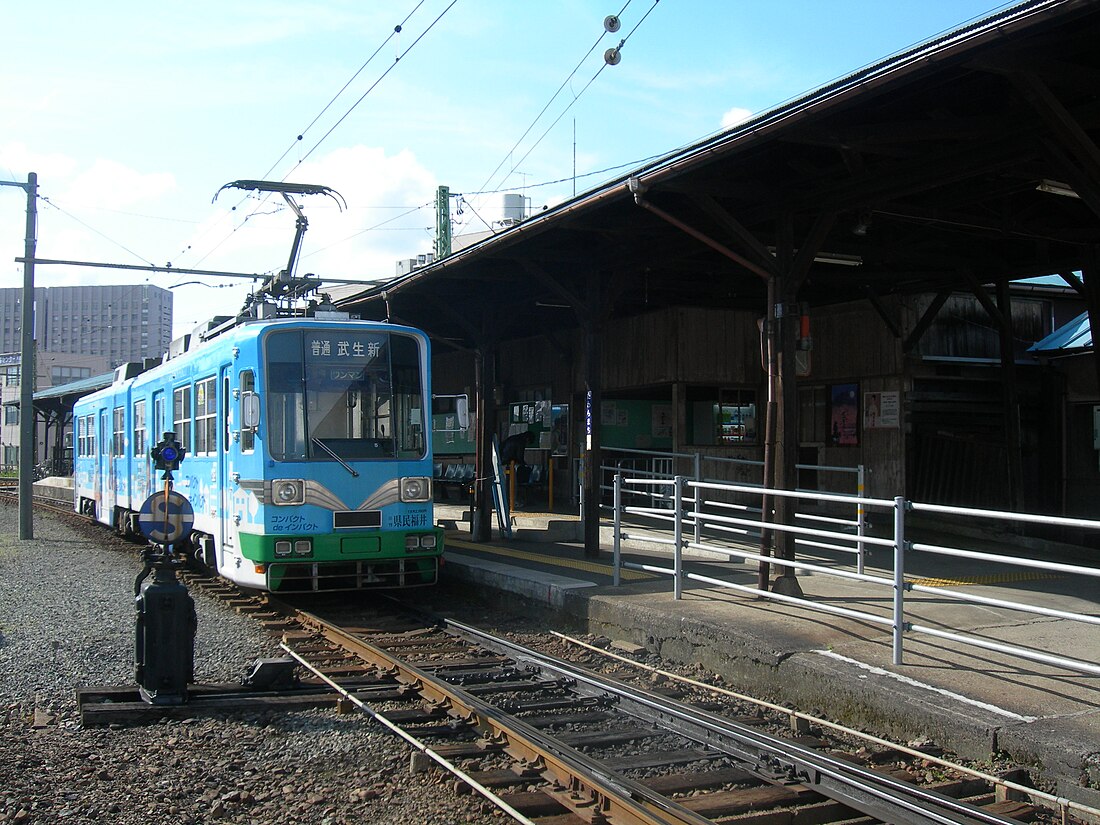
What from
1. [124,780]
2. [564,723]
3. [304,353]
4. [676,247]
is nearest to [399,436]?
[304,353]

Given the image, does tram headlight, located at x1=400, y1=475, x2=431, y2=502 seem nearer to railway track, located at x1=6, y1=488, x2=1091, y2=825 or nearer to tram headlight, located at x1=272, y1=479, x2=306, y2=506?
tram headlight, located at x1=272, y1=479, x2=306, y2=506

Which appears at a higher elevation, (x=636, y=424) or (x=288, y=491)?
(x=636, y=424)

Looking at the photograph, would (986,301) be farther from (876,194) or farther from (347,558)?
(347,558)

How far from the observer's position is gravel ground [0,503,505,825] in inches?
184

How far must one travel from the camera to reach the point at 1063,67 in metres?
6.18

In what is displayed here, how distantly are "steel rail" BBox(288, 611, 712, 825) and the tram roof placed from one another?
4.44 meters

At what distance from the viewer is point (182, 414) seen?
12.1 meters

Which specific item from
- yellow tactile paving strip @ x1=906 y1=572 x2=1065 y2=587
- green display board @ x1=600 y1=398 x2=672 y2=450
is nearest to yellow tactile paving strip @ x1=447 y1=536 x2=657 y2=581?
yellow tactile paving strip @ x1=906 y1=572 x2=1065 y2=587

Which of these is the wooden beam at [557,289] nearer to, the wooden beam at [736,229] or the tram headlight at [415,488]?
the tram headlight at [415,488]

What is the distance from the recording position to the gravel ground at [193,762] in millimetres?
4680

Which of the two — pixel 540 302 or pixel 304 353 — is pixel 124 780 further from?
pixel 540 302

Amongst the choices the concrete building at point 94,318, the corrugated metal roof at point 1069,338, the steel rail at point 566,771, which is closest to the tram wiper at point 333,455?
the steel rail at point 566,771

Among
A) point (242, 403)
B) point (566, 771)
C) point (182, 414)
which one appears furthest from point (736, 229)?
point (182, 414)

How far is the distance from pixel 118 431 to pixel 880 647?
13.5 m
